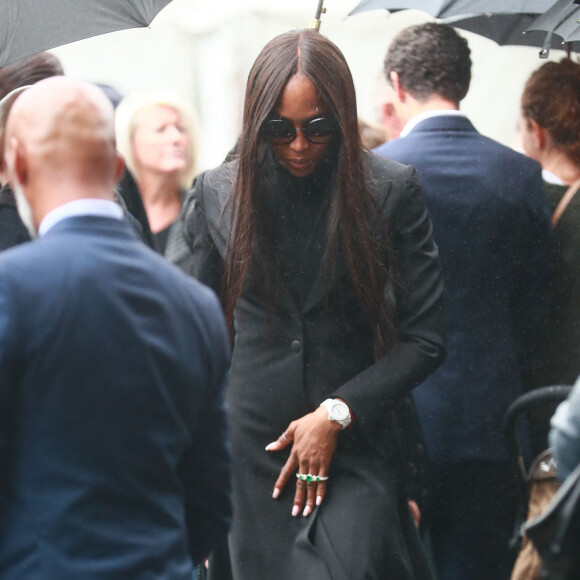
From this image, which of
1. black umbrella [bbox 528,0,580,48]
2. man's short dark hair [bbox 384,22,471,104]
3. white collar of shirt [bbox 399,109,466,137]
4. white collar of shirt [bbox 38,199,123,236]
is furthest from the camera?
black umbrella [bbox 528,0,580,48]

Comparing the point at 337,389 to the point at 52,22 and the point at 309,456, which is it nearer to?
the point at 309,456

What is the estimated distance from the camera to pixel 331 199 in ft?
11.1

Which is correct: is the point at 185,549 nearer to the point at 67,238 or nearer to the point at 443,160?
the point at 67,238

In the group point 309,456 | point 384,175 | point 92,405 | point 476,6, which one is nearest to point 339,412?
point 309,456

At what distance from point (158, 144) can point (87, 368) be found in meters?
3.71

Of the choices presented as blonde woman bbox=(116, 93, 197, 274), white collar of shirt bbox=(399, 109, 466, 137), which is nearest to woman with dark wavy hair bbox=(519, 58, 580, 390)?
white collar of shirt bbox=(399, 109, 466, 137)

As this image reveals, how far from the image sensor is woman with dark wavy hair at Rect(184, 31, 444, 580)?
3252 millimetres

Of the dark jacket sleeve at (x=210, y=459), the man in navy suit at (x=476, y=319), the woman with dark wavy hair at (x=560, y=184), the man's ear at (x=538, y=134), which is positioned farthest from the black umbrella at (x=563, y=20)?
the dark jacket sleeve at (x=210, y=459)

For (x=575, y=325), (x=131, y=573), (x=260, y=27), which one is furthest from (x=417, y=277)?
(x=260, y=27)

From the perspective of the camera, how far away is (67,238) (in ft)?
7.29

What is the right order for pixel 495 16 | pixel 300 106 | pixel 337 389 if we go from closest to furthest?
pixel 300 106
pixel 337 389
pixel 495 16

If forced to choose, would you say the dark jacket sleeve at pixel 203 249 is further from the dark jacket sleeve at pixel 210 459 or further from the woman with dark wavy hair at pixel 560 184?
the woman with dark wavy hair at pixel 560 184

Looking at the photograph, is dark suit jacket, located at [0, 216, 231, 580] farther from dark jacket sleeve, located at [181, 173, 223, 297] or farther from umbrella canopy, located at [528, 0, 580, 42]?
umbrella canopy, located at [528, 0, 580, 42]

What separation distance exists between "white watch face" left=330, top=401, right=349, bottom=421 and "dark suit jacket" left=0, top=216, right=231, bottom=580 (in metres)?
0.96
